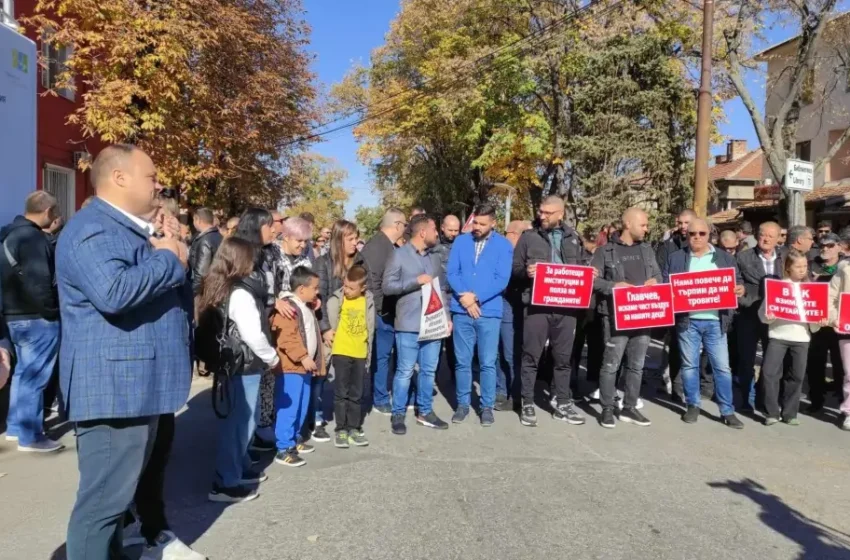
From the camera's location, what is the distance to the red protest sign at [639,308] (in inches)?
252

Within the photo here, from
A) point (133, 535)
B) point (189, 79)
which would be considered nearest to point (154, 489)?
point (133, 535)

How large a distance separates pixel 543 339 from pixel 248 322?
130 inches

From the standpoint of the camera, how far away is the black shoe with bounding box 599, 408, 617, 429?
21.1 feet

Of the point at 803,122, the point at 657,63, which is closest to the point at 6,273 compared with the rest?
the point at 657,63

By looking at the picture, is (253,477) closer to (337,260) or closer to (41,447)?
(41,447)

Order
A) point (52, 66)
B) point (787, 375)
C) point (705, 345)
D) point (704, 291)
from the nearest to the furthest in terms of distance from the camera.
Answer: point (704, 291) → point (705, 345) → point (787, 375) → point (52, 66)

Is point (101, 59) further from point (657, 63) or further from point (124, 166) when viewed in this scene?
point (657, 63)

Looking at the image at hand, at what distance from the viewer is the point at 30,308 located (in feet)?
17.7

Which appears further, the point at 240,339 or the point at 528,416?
the point at 528,416

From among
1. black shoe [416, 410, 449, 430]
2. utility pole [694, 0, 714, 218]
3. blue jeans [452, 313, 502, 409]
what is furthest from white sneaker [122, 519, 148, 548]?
utility pole [694, 0, 714, 218]

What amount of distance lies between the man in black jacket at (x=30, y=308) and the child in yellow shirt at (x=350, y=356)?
7.56ft

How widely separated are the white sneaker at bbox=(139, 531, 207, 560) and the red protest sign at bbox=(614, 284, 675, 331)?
4381mm

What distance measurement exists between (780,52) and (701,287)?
23684 mm

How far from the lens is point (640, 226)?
21.1ft
